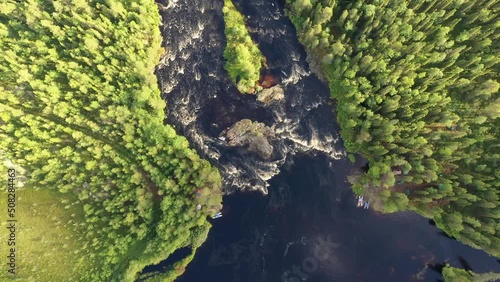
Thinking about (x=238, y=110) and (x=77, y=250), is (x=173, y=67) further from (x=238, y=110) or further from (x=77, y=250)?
(x=77, y=250)

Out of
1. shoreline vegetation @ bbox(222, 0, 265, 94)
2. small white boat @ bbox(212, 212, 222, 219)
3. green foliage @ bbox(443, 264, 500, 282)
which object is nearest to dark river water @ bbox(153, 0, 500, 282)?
small white boat @ bbox(212, 212, 222, 219)

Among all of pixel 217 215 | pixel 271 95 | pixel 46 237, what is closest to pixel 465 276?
pixel 217 215

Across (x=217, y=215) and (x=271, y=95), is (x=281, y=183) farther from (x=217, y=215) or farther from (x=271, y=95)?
(x=271, y=95)

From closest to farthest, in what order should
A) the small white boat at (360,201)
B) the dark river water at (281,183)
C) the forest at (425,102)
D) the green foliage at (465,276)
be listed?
the forest at (425,102) → the green foliage at (465,276) → the dark river water at (281,183) → the small white boat at (360,201)

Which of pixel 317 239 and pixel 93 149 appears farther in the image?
pixel 317 239

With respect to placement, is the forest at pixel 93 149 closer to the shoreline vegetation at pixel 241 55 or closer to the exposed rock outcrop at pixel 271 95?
the shoreline vegetation at pixel 241 55

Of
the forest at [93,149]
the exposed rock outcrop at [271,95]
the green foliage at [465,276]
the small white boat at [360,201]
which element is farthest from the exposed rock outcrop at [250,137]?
the green foliage at [465,276]

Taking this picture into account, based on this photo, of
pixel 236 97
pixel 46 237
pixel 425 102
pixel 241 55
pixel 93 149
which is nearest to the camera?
pixel 46 237

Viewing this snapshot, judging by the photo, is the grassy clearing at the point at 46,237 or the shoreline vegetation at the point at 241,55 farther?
the shoreline vegetation at the point at 241,55

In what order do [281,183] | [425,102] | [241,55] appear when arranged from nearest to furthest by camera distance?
A: 1. [425,102]
2. [281,183]
3. [241,55]
